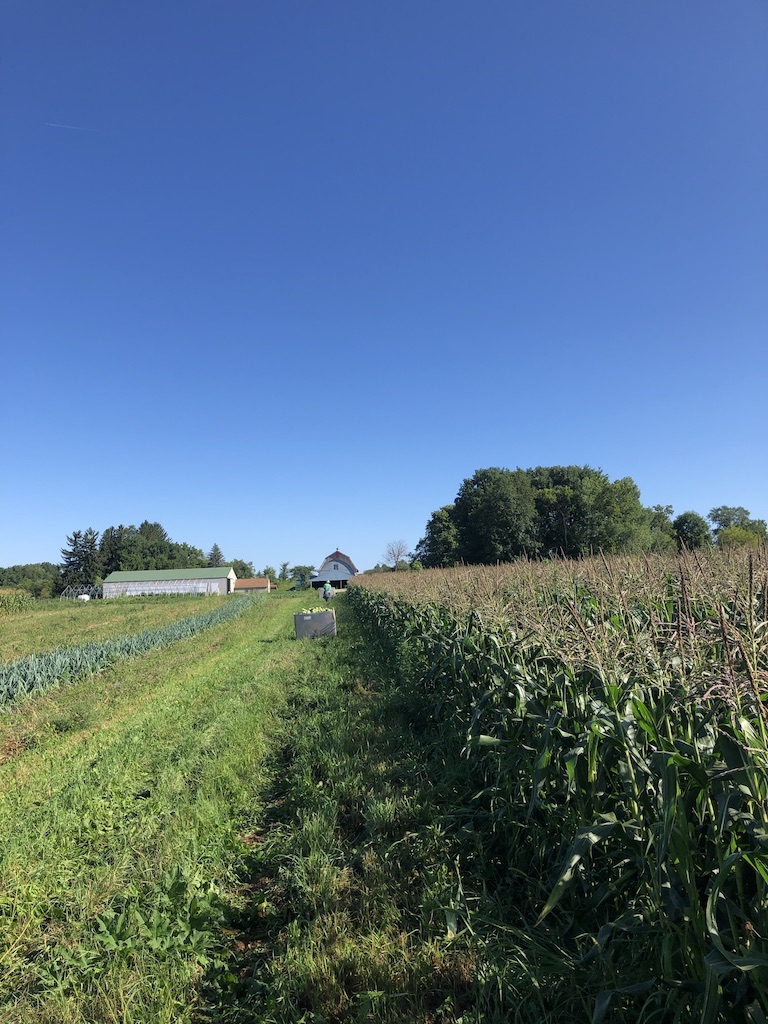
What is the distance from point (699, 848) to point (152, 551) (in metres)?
127

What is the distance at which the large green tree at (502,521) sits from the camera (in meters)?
49.8

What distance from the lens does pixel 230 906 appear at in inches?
133

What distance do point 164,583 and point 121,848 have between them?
89.2 meters

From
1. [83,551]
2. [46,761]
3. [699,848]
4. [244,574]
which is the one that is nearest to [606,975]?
[699,848]

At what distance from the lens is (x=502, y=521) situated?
166 ft

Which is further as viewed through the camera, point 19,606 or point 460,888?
point 19,606

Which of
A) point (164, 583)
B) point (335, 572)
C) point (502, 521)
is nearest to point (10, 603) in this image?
point (502, 521)

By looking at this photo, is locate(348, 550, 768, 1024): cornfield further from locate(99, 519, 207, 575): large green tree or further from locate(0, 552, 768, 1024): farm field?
locate(99, 519, 207, 575): large green tree

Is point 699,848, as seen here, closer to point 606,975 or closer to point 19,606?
point 606,975

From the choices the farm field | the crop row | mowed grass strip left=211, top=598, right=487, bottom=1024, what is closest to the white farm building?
the crop row

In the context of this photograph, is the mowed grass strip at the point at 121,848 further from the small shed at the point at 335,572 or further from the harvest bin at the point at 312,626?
the small shed at the point at 335,572

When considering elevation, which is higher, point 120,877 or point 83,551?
point 83,551

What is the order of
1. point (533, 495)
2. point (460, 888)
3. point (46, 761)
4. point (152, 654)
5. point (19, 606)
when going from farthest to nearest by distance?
1. point (533, 495)
2. point (19, 606)
3. point (152, 654)
4. point (46, 761)
5. point (460, 888)

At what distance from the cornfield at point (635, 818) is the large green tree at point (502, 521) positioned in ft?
147
